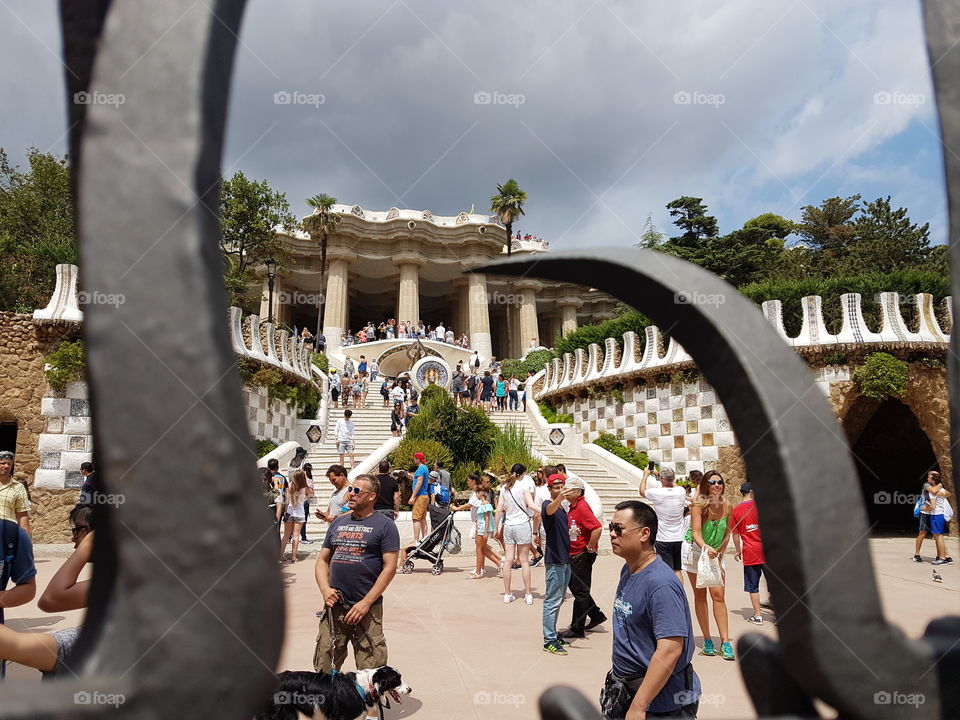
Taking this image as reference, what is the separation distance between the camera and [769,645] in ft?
4.19

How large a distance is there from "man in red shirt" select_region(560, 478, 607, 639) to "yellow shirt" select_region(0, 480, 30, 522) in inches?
201

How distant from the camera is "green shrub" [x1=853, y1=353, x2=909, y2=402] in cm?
1523

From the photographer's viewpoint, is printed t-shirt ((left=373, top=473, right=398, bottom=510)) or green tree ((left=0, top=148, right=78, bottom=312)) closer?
printed t-shirt ((left=373, top=473, right=398, bottom=510))

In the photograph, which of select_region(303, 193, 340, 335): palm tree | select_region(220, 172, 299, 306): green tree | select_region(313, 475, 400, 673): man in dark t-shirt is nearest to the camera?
select_region(313, 475, 400, 673): man in dark t-shirt

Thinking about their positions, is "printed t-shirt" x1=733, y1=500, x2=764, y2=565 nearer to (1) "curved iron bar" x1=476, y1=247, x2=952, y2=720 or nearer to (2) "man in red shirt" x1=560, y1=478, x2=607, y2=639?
(2) "man in red shirt" x1=560, y1=478, x2=607, y2=639

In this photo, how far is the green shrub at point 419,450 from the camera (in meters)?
15.4

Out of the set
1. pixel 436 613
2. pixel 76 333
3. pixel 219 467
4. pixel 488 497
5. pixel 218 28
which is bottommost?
pixel 436 613

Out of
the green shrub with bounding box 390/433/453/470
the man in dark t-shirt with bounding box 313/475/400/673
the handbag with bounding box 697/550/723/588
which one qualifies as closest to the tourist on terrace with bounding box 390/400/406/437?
the green shrub with bounding box 390/433/453/470

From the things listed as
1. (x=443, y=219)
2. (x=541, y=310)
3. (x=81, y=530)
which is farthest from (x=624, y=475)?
(x=541, y=310)

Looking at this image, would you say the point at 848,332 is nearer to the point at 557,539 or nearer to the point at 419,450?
the point at 419,450

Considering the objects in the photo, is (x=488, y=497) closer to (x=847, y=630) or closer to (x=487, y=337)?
(x=847, y=630)

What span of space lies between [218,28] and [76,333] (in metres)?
14.0

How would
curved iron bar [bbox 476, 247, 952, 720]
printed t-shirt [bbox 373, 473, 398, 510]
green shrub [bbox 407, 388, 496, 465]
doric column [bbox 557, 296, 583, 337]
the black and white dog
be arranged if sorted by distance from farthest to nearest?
1. doric column [bbox 557, 296, 583, 337]
2. green shrub [bbox 407, 388, 496, 465]
3. printed t-shirt [bbox 373, 473, 398, 510]
4. the black and white dog
5. curved iron bar [bbox 476, 247, 952, 720]

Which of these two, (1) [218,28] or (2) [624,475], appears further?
(2) [624,475]
